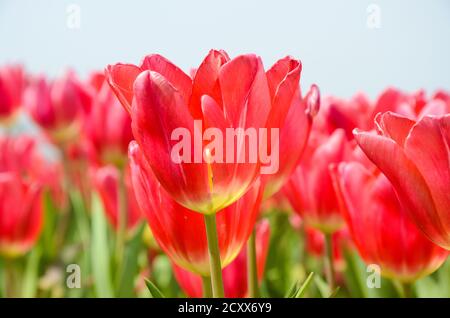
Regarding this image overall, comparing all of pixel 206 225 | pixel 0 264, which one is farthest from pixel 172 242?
pixel 0 264

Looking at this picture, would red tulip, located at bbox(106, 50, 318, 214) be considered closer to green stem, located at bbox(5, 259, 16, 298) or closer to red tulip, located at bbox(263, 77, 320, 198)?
red tulip, located at bbox(263, 77, 320, 198)

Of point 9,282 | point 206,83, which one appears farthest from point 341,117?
point 9,282

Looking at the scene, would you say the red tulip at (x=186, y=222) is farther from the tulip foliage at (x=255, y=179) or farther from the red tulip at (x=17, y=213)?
the red tulip at (x=17, y=213)

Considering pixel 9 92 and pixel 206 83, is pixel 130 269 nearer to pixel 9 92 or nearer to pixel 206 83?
pixel 206 83

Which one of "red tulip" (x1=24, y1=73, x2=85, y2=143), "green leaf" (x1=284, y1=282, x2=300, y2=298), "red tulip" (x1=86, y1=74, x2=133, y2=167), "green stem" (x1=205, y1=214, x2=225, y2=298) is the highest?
"red tulip" (x1=24, y1=73, x2=85, y2=143)

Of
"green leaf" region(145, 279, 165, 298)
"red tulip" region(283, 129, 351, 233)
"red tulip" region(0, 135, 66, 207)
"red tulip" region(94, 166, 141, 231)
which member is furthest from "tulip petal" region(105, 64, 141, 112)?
"red tulip" region(0, 135, 66, 207)

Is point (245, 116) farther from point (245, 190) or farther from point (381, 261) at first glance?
point (381, 261)
